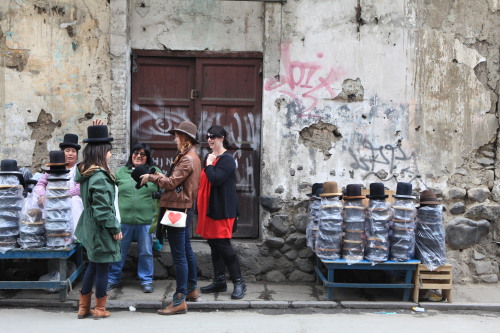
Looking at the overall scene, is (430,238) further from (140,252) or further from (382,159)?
(140,252)

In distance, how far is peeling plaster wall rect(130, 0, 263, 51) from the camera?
7.17 metres

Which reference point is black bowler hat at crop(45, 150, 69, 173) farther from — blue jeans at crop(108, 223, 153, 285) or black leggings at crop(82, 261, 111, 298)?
black leggings at crop(82, 261, 111, 298)

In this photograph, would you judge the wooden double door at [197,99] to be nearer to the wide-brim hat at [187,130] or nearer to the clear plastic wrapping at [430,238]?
the wide-brim hat at [187,130]

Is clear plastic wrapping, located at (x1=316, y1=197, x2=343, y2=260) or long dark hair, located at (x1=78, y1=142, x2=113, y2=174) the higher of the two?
long dark hair, located at (x1=78, y1=142, x2=113, y2=174)

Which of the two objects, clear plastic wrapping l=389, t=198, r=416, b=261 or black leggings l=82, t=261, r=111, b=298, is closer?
black leggings l=82, t=261, r=111, b=298

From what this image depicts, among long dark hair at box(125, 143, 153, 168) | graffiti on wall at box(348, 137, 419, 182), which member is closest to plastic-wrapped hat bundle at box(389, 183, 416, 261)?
graffiti on wall at box(348, 137, 419, 182)

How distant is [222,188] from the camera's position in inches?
237

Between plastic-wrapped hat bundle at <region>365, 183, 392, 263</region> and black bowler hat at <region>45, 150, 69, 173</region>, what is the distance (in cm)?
339

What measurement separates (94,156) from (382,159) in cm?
371

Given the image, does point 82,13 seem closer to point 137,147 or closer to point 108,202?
point 137,147

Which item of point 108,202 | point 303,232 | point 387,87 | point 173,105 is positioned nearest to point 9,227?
point 108,202

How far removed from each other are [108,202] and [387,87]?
3923 mm

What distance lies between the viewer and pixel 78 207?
6.10 m

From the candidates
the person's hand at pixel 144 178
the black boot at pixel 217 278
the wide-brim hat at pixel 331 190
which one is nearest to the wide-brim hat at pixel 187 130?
the person's hand at pixel 144 178
